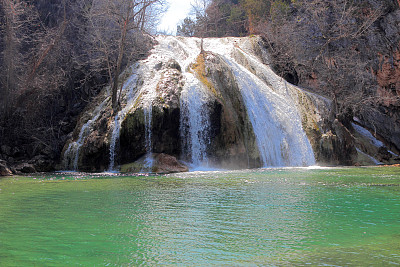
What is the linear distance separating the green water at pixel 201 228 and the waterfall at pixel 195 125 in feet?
26.0

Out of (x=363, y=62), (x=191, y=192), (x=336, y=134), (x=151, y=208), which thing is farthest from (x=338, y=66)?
(x=151, y=208)

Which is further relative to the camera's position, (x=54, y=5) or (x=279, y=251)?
(x=54, y=5)

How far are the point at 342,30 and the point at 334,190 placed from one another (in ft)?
68.6

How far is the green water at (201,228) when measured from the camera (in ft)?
11.5

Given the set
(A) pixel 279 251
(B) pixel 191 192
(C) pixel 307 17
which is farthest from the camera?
(C) pixel 307 17

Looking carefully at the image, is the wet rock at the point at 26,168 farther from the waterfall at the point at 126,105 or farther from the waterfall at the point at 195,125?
the waterfall at the point at 195,125

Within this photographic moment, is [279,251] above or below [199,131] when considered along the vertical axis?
below

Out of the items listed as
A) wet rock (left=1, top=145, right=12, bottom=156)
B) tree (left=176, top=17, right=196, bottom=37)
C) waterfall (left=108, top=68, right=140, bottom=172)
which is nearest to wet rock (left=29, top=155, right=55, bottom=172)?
wet rock (left=1, top=145, right=12, bottom=156)

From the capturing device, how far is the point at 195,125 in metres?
16.4

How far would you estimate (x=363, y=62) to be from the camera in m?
26.1

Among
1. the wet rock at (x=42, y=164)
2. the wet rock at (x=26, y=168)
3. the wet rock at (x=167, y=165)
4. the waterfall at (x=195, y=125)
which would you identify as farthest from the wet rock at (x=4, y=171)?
the waterfall at (x=195, y=125)

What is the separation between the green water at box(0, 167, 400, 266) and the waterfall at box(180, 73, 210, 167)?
793 cm

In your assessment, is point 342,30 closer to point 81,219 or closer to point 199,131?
point 199,131

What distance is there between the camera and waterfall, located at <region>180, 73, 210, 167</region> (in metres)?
16.0
